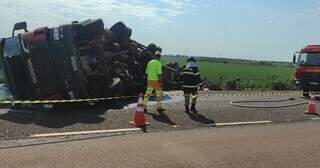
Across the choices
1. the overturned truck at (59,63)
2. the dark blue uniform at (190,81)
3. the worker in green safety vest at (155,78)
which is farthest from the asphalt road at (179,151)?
the overturned truck at (59,63)

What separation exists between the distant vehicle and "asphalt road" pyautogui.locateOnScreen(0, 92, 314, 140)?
24.0ft

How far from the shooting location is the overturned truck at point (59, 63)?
15430mm

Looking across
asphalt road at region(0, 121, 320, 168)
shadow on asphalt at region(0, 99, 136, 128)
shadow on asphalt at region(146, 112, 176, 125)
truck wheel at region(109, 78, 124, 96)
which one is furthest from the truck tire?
asphalt road at region(0, 121, 320, 168)

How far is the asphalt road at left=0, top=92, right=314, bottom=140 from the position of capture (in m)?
11.7

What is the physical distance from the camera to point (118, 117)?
44.6 ft

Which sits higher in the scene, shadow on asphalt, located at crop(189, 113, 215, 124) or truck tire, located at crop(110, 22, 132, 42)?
truck tire, located at crop(110, 22, 132, 42)

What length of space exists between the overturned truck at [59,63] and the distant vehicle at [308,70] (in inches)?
442

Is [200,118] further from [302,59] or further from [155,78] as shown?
[302,59]

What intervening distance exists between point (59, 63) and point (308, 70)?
45.2 ft

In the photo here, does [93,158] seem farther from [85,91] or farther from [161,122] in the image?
[85,91]

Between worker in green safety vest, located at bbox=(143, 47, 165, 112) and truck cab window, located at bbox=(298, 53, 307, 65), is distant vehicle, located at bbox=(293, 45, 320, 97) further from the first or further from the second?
worker in green safety vest, located at bbox=(143, 47, 165, 112)

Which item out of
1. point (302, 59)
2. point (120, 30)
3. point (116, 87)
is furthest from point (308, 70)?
point (116, 87)

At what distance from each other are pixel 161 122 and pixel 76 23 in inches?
180

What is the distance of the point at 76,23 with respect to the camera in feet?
52.3
